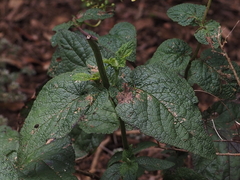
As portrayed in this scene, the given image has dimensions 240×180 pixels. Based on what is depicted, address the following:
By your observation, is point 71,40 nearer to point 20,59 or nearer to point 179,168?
point 179,168

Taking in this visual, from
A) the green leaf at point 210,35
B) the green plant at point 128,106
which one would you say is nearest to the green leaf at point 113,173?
the green plant at point 128,106

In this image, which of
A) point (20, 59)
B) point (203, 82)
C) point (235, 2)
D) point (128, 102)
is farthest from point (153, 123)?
point (235, 2)

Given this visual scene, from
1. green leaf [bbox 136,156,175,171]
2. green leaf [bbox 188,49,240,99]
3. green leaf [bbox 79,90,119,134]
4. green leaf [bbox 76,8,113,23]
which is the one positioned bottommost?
green leaf [bbox 136,156,175,171]

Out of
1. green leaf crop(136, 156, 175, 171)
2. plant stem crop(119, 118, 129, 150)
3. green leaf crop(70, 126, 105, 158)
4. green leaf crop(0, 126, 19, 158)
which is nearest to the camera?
plant stem crop(119, 118, 129, 150)

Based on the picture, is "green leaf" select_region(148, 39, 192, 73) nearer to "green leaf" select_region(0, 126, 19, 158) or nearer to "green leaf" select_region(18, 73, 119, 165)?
"green leaf" select_region(18, 73, 119, 165)

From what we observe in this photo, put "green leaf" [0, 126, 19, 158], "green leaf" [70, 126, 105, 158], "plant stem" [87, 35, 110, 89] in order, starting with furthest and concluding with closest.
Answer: "green leaf" [70, 126, 105, 158] → "green leaf" [0, 126, 19, 158] → "plant stem" [87, 35, 110, 89]

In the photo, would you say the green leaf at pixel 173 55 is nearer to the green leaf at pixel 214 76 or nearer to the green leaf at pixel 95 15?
the green leaf at pixel 214 76

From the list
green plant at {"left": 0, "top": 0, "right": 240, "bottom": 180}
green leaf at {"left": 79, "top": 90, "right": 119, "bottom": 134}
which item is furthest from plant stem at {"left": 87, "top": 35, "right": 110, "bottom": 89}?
green leaf at {"left": 79, "top": 90, "right": 119, "bottom": 134}

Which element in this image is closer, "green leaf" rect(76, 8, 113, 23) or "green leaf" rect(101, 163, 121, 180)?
"green leaf" rect(101, 163, 121, 180)
